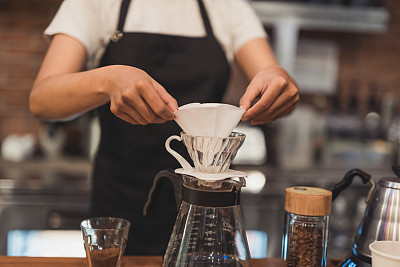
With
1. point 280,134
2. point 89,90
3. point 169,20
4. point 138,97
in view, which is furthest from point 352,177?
point 280,134

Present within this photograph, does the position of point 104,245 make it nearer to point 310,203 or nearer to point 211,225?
point 211,225

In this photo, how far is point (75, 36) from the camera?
1166 millimetres

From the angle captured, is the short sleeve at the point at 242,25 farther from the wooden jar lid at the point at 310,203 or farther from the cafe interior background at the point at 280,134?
the cafe interior background at the point at 280,134

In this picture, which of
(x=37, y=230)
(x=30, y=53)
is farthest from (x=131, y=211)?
(x=30, y=53)

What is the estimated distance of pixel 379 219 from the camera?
823 mm

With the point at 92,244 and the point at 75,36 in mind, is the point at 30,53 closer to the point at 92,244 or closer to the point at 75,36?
the point at 75,36

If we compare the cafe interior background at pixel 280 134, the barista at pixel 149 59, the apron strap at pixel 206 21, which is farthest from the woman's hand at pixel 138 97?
the cafe interior background at pixel 280 134

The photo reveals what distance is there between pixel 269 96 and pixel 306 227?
0.27 m

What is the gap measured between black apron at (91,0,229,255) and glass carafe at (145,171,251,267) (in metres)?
0.55

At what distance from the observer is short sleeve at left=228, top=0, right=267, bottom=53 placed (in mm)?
1347

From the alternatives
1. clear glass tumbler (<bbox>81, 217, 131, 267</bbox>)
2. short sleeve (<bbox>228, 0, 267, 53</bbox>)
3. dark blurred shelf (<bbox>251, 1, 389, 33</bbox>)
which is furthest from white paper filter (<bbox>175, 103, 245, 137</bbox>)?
dark blurred shelf (<bbox>251, 1, 389, 33</bbox>)

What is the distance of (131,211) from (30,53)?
1.67 m

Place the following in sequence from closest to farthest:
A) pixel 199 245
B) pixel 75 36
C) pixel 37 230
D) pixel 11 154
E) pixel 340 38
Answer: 1. pixel 199 245
2. pixel 75 36
3. pixel 37 230
4. pixel 11 154
5. pixel 340 38

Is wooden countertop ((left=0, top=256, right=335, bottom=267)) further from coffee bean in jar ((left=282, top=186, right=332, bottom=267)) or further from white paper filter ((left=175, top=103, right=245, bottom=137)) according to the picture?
white paper filter ((left=175, top=103, right=245, bottom=137))
